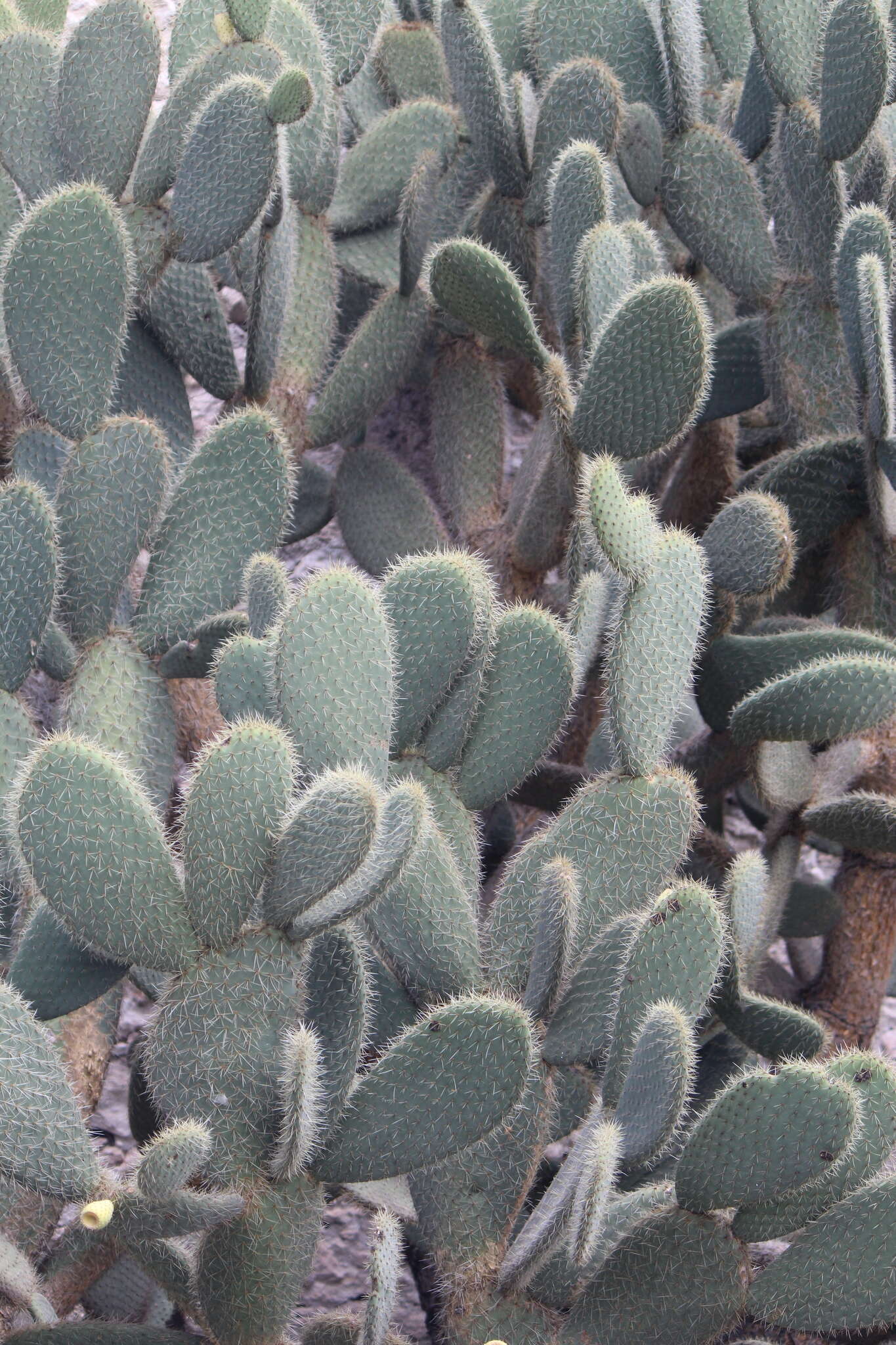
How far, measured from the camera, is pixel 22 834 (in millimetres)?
1161

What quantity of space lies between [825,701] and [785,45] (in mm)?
966

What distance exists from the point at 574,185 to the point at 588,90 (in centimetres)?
24

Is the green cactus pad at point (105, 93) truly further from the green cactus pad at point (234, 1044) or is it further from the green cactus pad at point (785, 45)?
the green cactus pad at point (234, 1044)

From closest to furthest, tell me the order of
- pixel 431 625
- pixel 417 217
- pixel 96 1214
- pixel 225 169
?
pixel 96 1214 < pixel 431 625 < pixel 225 169 < pixel 417 217

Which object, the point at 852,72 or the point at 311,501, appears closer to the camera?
the point at 852,72

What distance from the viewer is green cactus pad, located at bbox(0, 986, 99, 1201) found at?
1071 millimetres

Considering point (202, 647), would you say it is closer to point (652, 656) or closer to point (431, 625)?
point (431, 625)

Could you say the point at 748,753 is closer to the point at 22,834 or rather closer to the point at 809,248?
the point at 809,248

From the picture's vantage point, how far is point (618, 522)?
1429 millimetres

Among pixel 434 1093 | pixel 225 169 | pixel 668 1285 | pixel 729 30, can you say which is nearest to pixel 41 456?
pixel 225 169

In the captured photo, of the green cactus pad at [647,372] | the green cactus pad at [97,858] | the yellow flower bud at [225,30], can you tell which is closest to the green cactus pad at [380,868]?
the green cactus pad at [97,858]

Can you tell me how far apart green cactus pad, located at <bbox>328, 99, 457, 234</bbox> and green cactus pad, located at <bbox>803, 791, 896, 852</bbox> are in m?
1.10

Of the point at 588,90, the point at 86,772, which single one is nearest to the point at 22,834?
the point at 86,772

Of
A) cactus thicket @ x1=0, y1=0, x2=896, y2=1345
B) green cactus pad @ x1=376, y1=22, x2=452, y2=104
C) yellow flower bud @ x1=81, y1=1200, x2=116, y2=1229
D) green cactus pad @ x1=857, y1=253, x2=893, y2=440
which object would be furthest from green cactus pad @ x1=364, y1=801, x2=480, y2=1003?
green cactus pad @ x1=376, y1=22, x2=452, y2=104
